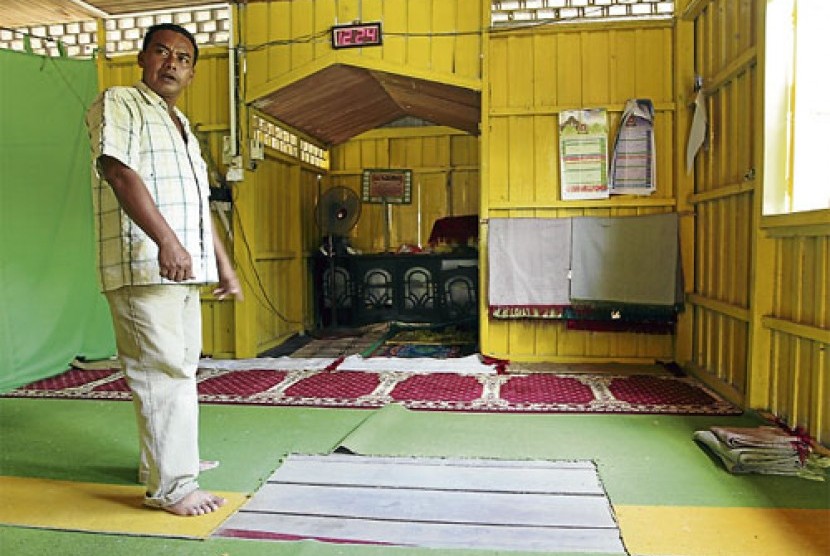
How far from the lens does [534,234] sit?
5062mm

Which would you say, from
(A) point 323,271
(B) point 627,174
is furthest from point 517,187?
(A) point 323,271

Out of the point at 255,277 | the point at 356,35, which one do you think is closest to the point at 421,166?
the point at 356,35

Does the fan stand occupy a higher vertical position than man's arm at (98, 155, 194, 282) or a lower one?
lower

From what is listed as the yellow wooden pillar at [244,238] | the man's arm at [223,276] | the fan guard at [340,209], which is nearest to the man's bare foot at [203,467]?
the man's arm at [223,276]

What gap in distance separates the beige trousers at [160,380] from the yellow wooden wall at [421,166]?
5928 millimetres

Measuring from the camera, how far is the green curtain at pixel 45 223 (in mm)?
4500

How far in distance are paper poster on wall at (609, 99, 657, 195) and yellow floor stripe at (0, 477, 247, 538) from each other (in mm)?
3775

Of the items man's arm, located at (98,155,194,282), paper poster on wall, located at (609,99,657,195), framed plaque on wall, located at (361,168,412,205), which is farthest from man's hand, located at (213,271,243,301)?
framed plaque on wall, located at (361,168,412,205)

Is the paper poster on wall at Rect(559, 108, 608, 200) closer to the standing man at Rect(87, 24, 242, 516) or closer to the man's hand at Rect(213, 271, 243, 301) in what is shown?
the man's hand at Rect(213, 271, 243, 301)

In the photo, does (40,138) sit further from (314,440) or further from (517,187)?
(517,187)

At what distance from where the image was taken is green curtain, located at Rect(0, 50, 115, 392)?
14.8 ft

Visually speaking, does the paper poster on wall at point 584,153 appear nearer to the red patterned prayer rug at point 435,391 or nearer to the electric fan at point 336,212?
the red patterned prayer rug at point 435,391

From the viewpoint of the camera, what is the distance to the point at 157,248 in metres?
2.17

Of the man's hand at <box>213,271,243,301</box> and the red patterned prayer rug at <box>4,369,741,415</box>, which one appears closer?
the man's hand at <box>213,271,243,301</box>
